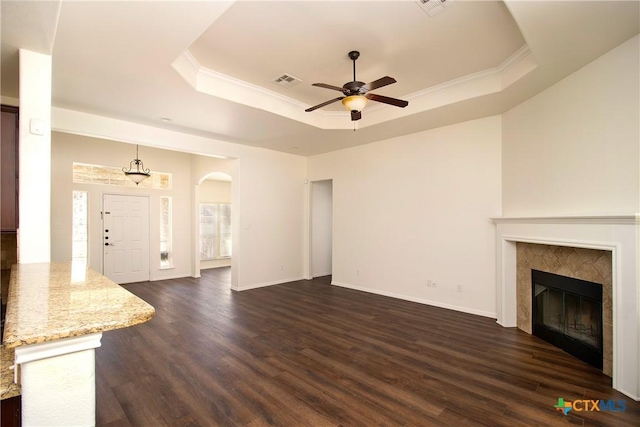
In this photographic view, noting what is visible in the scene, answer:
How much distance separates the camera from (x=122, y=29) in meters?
2.35

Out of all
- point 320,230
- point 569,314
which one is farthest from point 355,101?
point 320,230

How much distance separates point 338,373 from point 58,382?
2.37m

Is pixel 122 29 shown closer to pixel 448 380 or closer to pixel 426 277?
pixel 448 380

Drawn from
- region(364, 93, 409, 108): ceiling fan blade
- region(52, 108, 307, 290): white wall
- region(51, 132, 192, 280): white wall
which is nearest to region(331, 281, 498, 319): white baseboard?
region(52, 108, 307, 290): white wall

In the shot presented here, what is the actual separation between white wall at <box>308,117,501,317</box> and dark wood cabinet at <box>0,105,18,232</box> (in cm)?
490

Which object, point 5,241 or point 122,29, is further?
point 5,241

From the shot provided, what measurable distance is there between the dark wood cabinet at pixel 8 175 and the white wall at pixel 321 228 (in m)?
5.30

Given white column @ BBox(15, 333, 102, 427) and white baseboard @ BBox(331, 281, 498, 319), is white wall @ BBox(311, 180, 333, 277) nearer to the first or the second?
white baseboard @ BBox(331, 281, 498, 319)

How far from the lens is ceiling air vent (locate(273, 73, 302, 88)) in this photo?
3746mm

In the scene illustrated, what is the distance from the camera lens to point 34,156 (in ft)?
7.57

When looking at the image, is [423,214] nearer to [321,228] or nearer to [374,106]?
[374,106]

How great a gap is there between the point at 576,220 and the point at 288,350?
10.6 feet

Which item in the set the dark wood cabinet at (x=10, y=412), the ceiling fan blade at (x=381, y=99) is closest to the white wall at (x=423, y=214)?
the ceiling fan blade at (x=381, y=99)

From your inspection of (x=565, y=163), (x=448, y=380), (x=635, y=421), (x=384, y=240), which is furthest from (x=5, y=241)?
(x=565, y=163)
